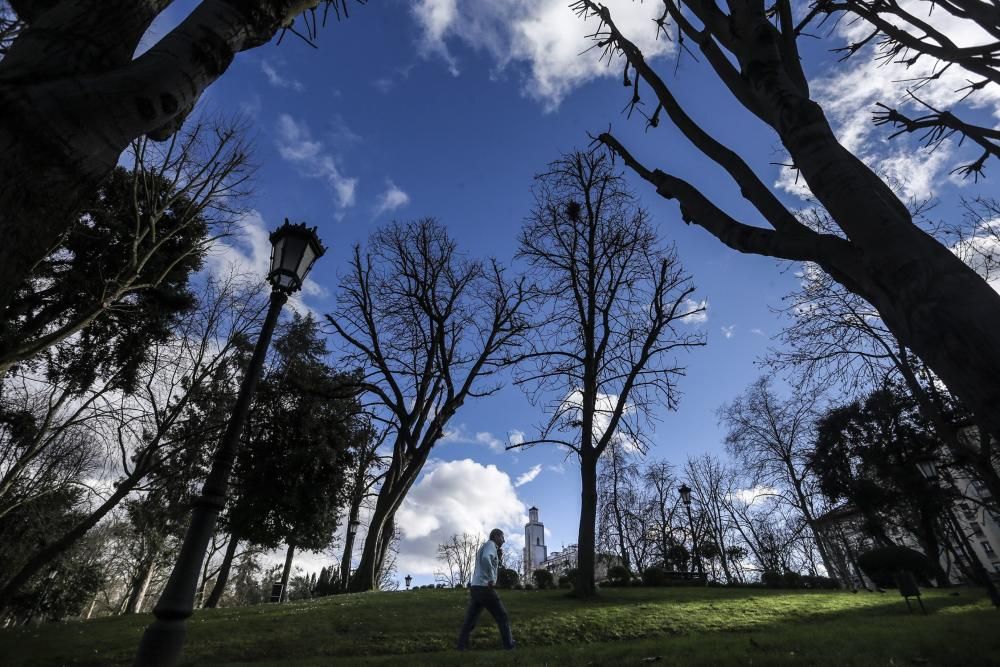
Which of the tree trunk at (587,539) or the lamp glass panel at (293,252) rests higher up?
the lamp glass panel at (293,252)

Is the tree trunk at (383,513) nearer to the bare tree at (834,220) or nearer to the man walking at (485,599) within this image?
the man walking at (485,599)

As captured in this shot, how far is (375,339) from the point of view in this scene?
637 inches

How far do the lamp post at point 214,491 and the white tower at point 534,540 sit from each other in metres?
99.8

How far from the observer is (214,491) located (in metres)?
3.46

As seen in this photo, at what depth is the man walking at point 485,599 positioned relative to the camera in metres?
6.27

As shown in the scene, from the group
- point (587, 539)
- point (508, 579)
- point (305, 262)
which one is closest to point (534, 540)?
point (508, 579)

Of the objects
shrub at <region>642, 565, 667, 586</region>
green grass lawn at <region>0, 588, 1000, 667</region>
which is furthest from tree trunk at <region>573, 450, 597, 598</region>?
shrub at <region>642, 565, 667, 586</region>

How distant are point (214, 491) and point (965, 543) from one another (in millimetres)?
29920

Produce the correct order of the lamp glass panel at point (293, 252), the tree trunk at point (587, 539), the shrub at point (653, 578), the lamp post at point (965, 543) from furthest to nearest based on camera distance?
the shrub at point (653, 578), the lamp post at point (965, 543), the tree trunk at point (587, 539), the lamp glass panel at point (293, 252)

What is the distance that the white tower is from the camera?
314 ft

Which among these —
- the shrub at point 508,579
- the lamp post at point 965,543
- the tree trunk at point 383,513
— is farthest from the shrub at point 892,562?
the tree trunk at point 383,513

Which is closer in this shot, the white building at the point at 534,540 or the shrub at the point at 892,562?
the shrub at the point at 892,562

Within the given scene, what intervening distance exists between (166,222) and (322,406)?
11.4 meters

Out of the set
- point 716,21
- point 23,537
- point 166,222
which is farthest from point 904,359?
point 23,537
